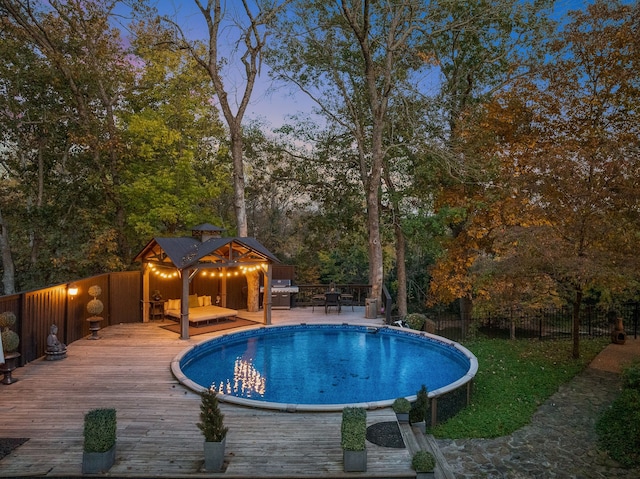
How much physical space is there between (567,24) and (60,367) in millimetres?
17996

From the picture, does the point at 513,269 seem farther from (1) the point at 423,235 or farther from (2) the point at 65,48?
(2) the point at 65,48

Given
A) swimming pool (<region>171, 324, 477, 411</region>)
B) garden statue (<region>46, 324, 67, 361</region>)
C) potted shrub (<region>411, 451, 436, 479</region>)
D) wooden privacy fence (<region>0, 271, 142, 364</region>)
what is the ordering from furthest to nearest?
garden statue (<region>46, 324, 67, 361</region>)
wooden privacy fence (<region>0, 271, 142, 364</region>)
swimming pool (<region>171, 324, 477, 411</region>)
potted shrub (<region>411, 451, 436, 479</region>)

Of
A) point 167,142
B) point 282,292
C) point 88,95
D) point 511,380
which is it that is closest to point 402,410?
point 511,380

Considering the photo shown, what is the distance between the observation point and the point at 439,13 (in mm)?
16547

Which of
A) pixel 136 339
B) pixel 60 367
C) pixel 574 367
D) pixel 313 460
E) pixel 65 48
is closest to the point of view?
pixel 313 460

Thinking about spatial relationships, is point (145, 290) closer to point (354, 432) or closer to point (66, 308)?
point (66, 308)

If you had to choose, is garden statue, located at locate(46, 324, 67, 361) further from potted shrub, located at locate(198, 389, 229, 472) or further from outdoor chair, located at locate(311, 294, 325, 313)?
outdoor chair, located at locate(311, 294, 325, 313)

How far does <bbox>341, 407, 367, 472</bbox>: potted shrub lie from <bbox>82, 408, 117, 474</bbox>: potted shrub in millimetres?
2777

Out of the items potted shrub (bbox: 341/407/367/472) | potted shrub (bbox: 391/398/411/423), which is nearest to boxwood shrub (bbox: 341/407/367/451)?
potted shrub (bbox: 341/407/367/472)

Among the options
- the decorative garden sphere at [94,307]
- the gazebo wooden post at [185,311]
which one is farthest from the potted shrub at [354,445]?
the decorative garden sphere at [94,307]

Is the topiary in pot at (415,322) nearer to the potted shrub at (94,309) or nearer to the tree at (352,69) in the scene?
the tree at (352,69)

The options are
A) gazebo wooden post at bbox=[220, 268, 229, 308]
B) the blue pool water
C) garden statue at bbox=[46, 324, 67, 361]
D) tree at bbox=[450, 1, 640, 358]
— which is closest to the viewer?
the blue pool water

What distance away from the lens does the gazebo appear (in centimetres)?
1120

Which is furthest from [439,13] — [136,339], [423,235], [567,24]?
[136,339]
